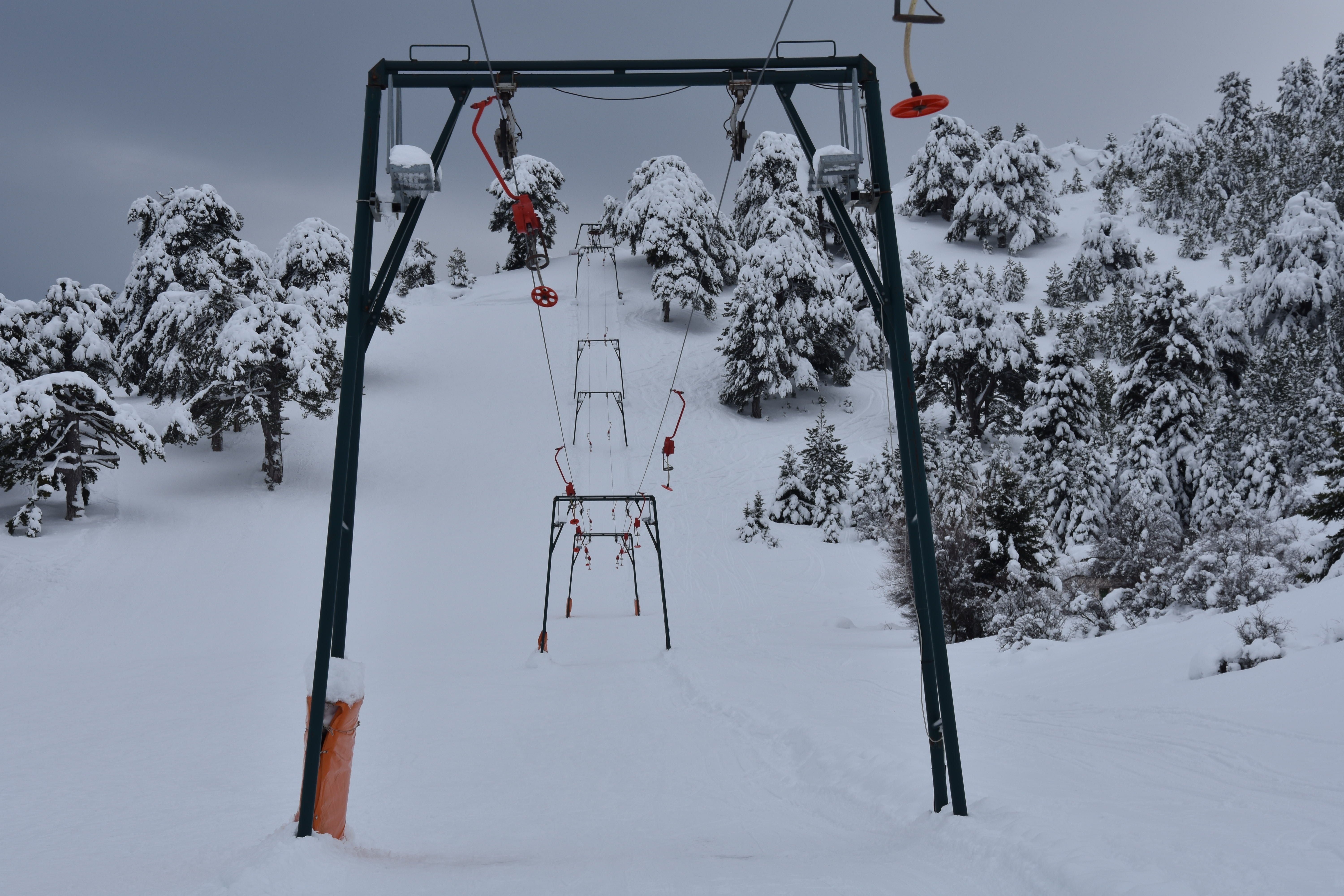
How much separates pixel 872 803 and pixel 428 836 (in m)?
3.22

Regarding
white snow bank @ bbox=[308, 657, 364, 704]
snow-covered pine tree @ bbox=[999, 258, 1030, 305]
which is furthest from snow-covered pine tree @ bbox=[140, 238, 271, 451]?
snow-covered pine tree @ bbox=[999, 258, 1030, 305]

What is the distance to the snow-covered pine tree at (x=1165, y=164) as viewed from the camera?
55.0 metres

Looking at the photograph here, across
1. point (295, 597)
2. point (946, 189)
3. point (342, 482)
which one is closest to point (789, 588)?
point (295, 597)

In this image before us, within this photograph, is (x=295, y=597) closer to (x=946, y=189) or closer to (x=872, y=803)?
(x=872, y=803)

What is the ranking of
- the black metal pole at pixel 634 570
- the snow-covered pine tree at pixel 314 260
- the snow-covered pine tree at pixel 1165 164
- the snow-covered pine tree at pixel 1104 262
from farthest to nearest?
the snow-covered pine tree at pixel 1165 164 → the snow-covered pine tree at pixel 1104 262 → the snow-covered pine tree at pixel 314 260 → the black metal pole at pixel 634 570

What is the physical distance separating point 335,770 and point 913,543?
399 cm

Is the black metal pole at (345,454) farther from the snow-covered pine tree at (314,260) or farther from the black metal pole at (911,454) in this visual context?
the snow-covered pine tree at (314,260)

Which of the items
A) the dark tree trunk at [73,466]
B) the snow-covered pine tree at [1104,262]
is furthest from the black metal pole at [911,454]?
the snow-covered pine tree at [1104,262]

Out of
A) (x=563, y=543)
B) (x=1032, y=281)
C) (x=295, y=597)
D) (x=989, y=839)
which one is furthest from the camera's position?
(x=1032, y=281)

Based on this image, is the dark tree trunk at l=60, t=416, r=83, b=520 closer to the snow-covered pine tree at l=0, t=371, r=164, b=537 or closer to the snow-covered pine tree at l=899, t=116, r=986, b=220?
the snow-covered pine tree at l=0, t=371, r=164, b=537

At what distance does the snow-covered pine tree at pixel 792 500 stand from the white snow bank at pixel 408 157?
23001 mm

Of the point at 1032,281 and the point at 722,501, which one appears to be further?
the point at 1032,281

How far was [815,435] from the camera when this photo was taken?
30.9 meters

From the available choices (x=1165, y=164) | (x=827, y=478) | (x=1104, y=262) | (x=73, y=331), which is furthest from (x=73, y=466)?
(x=1165, y=164)
